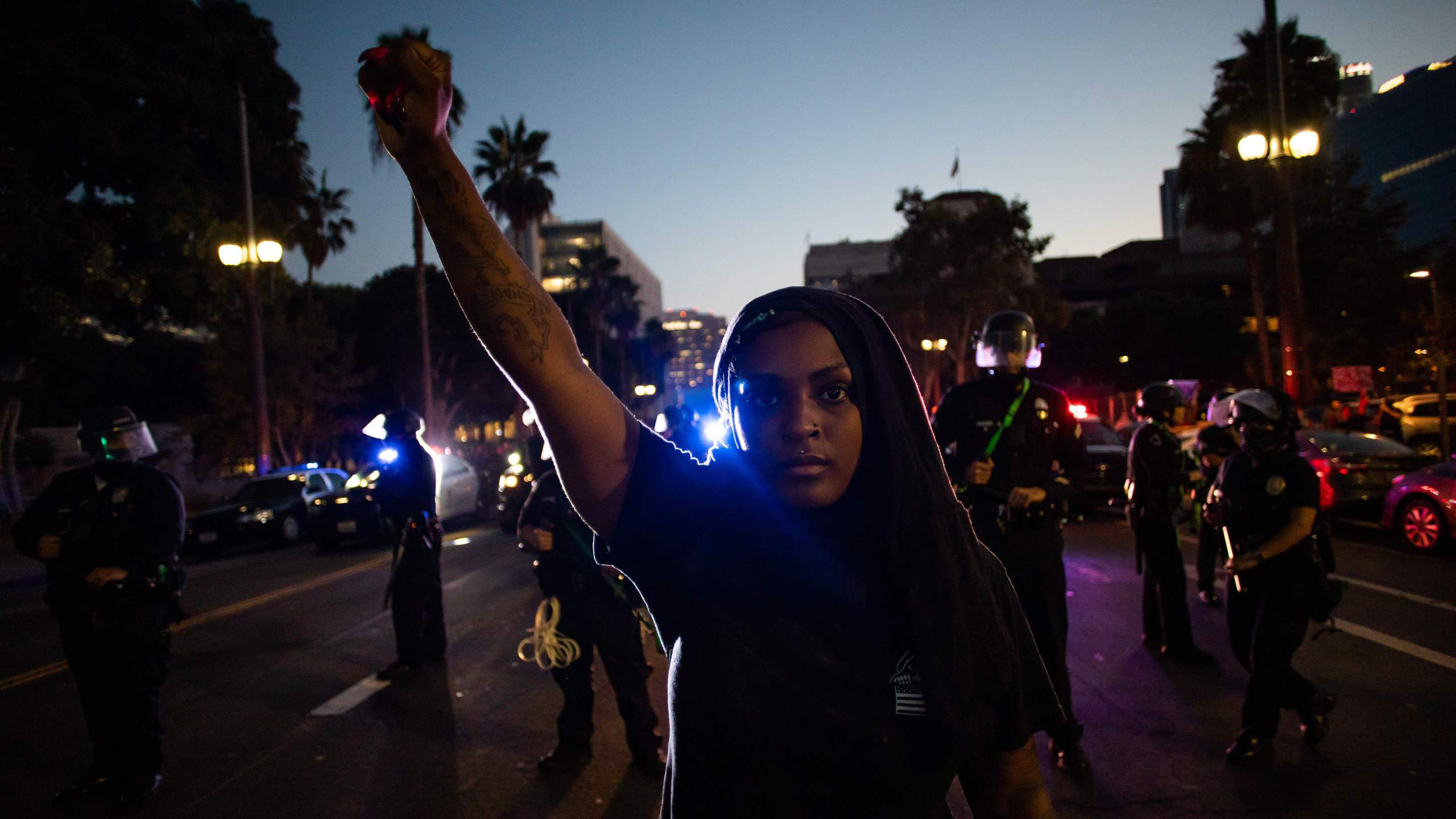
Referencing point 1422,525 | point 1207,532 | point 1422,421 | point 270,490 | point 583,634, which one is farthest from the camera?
point 1422,421

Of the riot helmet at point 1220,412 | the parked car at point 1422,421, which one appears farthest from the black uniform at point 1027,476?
the parked car at point 1422,421

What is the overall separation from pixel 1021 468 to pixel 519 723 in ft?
11.4

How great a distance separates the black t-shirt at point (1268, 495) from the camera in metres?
4.39

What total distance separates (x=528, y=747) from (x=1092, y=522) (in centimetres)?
1235

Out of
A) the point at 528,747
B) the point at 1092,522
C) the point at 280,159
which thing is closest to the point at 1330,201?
the point at 1092,522

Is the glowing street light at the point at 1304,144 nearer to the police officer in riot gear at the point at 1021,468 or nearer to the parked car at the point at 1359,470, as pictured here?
the parked car at the point at 1359,470

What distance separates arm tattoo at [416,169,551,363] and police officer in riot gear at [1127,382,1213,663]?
6370 mm

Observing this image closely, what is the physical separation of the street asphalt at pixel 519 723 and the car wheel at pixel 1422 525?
3.62 ft

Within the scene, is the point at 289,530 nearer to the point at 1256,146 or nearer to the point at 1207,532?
the point at 1207,532

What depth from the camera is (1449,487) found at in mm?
10359

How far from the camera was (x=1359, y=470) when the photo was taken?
40.1 ft

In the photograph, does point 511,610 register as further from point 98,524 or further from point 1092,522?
point 1092,522

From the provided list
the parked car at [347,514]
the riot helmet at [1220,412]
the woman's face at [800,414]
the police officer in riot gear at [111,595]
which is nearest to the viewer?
the woman's face at [800,414]

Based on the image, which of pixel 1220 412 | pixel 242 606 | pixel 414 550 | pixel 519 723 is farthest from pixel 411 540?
pixel 1220 412
